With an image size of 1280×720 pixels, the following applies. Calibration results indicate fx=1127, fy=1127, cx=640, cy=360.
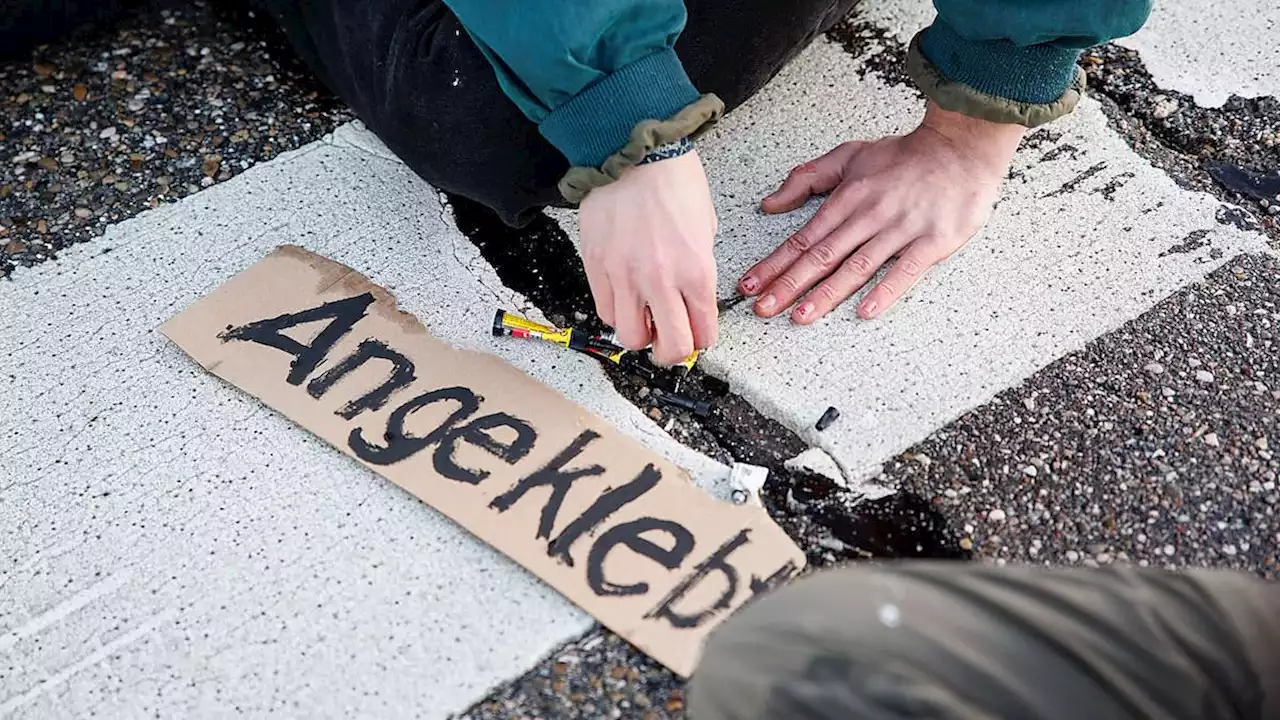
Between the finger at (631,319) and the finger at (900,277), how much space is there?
291 mm

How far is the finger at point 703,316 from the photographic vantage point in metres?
1.13

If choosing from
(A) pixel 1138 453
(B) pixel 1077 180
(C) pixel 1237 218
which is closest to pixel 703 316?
(A) pixel 1138 453

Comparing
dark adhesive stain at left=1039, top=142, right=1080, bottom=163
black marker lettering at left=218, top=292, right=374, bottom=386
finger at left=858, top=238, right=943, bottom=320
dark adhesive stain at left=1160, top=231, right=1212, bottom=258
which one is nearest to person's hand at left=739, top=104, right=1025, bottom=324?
finger at left=858, top=238, right=943, bottom=320

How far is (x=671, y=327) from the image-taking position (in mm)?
1137

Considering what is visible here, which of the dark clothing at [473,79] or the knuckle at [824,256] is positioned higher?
the dark clothing at [473,79]

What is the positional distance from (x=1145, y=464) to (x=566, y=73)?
2.34 feet

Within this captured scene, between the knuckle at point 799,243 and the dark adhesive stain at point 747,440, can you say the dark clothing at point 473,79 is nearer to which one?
the dark adhesive stain at point 747,440

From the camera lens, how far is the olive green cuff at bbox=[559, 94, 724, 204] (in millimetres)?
1082

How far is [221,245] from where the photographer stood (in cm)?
143

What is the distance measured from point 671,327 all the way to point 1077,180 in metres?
0.64

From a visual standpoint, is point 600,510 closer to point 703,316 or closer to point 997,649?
point 703,316

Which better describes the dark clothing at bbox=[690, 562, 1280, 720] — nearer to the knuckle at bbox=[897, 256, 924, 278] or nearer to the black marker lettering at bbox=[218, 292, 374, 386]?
the knuckle at bbox=[897, 256, 924, 278]

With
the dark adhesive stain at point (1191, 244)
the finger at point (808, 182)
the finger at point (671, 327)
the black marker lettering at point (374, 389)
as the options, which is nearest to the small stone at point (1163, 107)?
the dark adhesive stain at point (1191, 244)

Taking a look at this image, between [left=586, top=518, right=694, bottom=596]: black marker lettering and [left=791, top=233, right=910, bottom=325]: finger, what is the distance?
320 mm
